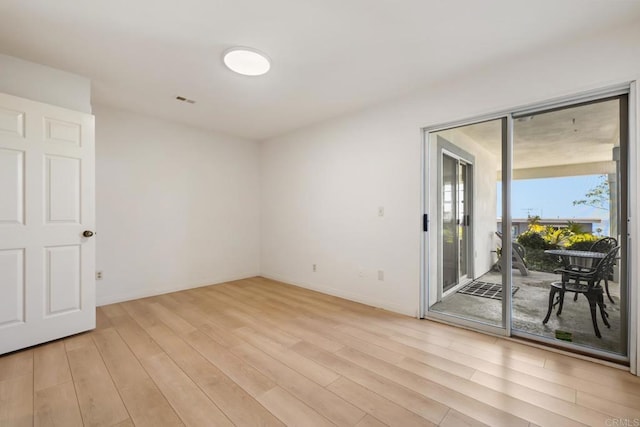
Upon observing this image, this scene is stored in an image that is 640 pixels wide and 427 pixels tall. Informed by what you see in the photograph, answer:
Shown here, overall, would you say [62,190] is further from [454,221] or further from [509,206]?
[454,221]

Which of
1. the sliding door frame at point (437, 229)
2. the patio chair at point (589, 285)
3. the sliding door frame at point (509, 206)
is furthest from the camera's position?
the sliding door frame at point (437, 229)

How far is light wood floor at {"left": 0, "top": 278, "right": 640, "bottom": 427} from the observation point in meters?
1.55

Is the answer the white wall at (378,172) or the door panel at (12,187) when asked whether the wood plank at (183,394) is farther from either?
the white wall at (378,172)

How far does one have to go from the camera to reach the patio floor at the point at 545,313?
224 cm

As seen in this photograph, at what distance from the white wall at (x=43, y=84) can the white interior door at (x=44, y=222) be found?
0.21 metres

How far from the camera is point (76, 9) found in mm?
1828

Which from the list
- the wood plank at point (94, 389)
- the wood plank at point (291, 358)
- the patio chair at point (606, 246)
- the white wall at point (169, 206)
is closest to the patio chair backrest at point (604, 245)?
the patio chair at point (606, 246)

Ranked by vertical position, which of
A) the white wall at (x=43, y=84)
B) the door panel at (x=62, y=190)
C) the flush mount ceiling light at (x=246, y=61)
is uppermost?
the flush mount ceiling light at (x=246, y=61)

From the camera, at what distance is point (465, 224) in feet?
13.2

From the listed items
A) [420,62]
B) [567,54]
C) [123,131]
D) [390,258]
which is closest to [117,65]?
[123,131]

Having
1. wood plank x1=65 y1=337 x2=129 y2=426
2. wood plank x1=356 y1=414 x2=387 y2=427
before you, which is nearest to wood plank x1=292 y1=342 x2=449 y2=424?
wood plank x1=356 y1=414 x2=387 y2=427

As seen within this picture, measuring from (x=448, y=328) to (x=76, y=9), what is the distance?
154 inches

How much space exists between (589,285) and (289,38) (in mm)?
3245

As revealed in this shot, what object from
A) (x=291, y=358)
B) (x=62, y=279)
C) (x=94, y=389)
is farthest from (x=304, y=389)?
(x=62, y=279)
